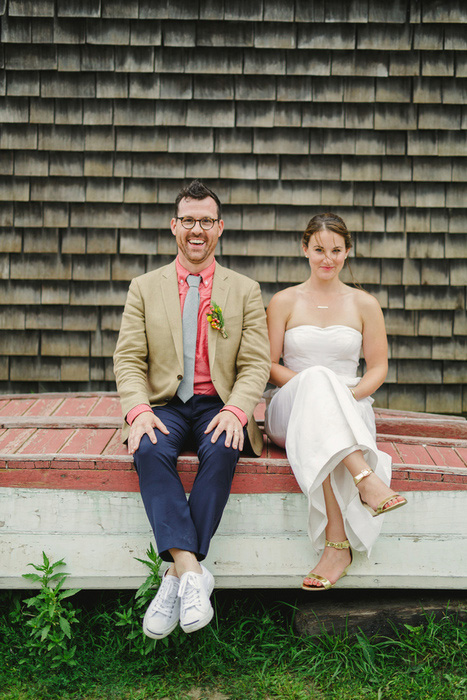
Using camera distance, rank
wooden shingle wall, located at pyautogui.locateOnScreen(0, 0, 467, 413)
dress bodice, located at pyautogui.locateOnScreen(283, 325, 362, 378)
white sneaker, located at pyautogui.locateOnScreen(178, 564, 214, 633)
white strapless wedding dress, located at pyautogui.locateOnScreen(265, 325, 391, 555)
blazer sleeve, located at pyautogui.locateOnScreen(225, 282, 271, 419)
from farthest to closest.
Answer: wooden shingle wall, located at pyautogui.locateOnScreen(0, 0, 467, 413)
dress bodice, located at pyautogui.locateOnScreen(283, 325, 362, 378)
blazer sleeve, located at pyautogui.locateOnScreen(225, 282, 271, 419)
white strapless wedding dress, located at pyautogui.locateOnScreen(265, 325, 391, 555)
white sneaker, located at pyautogui.locateOnScreen(178, 564, 214, 633)

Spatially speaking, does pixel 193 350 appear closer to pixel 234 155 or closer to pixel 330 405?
pixel 330 405

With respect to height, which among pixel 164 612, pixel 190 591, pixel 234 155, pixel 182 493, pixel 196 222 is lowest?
pixel 164 612

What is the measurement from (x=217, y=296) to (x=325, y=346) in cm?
55

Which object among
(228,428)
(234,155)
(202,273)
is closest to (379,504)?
(228,428)

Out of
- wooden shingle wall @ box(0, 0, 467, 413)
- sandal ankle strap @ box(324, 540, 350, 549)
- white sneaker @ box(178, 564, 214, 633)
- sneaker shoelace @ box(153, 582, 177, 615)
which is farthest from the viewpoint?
wooden shingle wall @ box(0, 0, 467, 413)

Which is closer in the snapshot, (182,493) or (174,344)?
(182,493)

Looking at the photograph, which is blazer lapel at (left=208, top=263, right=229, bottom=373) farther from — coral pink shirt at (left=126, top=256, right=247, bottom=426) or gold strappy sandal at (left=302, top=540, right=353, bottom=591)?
gold strappy sandal at (left=302, top=540, right=353, bottom=591)

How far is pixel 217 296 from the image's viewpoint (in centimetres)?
274

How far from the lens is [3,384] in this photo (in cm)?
452

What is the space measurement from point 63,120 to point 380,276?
2338 mm

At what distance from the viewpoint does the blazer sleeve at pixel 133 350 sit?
2.61 meters

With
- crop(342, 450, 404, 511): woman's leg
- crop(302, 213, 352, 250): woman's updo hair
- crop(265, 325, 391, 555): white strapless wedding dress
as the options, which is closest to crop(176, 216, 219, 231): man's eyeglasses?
crop(302, 213, 352, 250): woman's updo hair

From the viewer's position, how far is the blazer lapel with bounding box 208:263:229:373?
2.67m

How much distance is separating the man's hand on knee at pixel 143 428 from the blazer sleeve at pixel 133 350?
133mm
